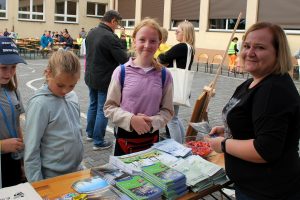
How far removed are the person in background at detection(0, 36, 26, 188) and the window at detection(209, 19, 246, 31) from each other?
1722 centimetres

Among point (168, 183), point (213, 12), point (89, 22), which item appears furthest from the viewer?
point (89, 22)

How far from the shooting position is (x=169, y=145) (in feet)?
8.02

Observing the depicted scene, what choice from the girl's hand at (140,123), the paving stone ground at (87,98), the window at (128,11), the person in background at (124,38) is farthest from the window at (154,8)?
the girl's hand at (140,123)

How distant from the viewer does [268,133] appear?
5.44 feet

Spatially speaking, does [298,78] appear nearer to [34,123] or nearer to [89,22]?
[34,123]

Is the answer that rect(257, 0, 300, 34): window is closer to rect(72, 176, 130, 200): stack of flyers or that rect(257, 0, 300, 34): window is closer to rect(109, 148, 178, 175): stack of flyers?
rect(109, 148, 178, 175): stack of flyers

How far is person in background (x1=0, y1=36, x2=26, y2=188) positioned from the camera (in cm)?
207

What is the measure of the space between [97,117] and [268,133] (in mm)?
3509

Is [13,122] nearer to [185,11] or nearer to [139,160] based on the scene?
[139,160]

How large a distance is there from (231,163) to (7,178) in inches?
55.7

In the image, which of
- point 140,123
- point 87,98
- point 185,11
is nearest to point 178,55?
point 140,123

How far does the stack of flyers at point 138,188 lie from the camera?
5.80ft

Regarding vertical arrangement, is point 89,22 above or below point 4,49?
above

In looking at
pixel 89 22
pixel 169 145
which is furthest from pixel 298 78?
pixel 89 22
